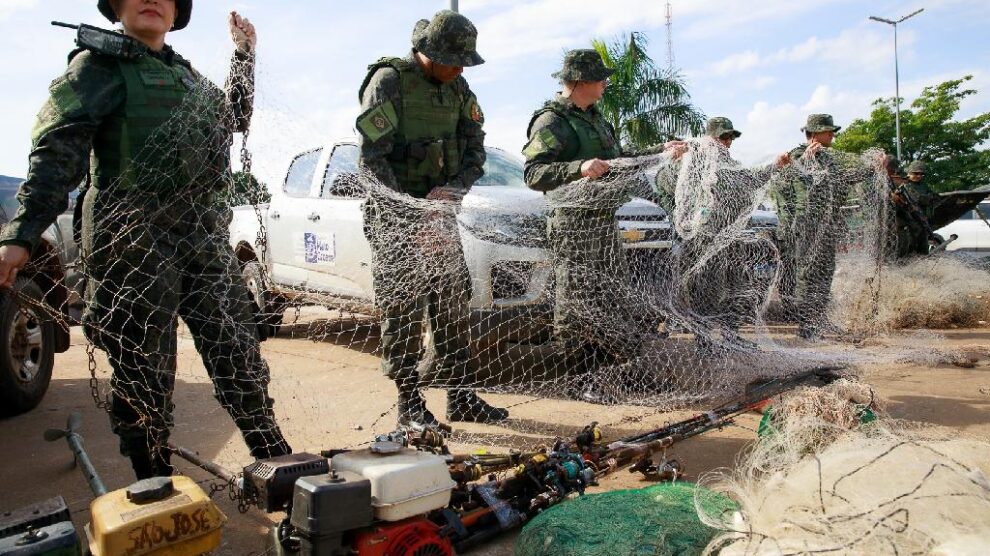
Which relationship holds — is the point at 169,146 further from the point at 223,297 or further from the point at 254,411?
the point at 254,411

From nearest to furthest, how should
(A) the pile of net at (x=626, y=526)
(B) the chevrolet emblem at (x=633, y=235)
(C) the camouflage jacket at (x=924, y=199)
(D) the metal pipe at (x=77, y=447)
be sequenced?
(A) the pile of net at (x=626, y=526) → (D) the metal pipe at (x=77, y=447) → (B) the chevrolet emblem at (x=633, y=235) → (C) the camouflage jacket at (x=924, y=199)

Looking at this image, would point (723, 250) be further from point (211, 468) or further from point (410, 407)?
point (211, 468)

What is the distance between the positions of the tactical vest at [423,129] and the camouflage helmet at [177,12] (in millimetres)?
999

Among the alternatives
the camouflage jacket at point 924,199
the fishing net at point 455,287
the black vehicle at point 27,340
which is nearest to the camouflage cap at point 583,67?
the fishing net at point 455,287

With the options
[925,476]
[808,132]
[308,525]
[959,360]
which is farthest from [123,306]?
[808,132]

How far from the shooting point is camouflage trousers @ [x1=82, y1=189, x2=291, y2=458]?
2506mm

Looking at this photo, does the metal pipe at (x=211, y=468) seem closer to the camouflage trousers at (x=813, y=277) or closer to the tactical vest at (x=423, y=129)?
the tactical vest at (x=423, y=129)

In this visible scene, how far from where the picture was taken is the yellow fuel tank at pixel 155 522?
1.76 meters

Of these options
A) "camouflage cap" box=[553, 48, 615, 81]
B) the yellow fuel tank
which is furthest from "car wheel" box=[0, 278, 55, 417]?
"camouflage cap" box=[553, 48, 615, 81]

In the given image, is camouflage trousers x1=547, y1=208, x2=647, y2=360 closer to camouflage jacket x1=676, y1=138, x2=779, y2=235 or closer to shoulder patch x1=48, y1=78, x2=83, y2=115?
camouflage jacket x1=676, y1=138, x2=779, y2=235

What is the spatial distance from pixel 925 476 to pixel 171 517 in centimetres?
186

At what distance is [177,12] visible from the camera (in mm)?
2805

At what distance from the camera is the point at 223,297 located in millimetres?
2705

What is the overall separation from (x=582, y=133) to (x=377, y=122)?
138 cm
